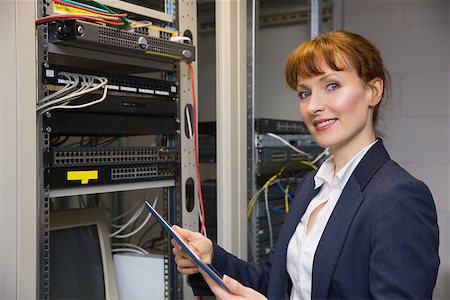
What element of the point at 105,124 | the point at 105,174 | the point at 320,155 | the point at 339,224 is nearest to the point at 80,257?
the point at 105,174

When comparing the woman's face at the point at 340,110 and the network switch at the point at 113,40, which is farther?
the network switch at the point at 113,40

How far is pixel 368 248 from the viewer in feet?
3.73

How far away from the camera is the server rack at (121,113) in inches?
54.4

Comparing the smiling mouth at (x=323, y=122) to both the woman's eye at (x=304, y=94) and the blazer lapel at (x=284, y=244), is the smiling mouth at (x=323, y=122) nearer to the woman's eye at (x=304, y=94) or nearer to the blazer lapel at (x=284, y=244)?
the woman's eye at (x=304, y=94)

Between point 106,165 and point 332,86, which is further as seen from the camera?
point 106,165

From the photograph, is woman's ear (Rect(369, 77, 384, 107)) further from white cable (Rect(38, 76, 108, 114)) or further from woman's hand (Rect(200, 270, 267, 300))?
white cable (Rect(38, 76, 108, 114))

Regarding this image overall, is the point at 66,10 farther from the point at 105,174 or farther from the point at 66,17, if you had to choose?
the point at 105,174

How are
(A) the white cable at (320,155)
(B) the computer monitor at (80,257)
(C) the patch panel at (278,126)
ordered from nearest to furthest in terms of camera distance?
(B) the computer monitor at (80,257) < (C) the patch panel at (278,126) < (A) the white cable at (320,155)

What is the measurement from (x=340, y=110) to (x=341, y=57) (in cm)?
13

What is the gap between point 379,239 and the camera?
3.61 feet

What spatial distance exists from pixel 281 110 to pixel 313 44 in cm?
144

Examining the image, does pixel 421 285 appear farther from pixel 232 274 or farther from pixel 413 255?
pixel 232 274

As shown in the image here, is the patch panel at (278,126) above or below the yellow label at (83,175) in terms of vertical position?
above

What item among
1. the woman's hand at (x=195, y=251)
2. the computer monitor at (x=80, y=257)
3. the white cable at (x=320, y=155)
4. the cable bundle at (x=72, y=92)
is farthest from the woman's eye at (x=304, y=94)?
the white cable at (x=320, y=155)
